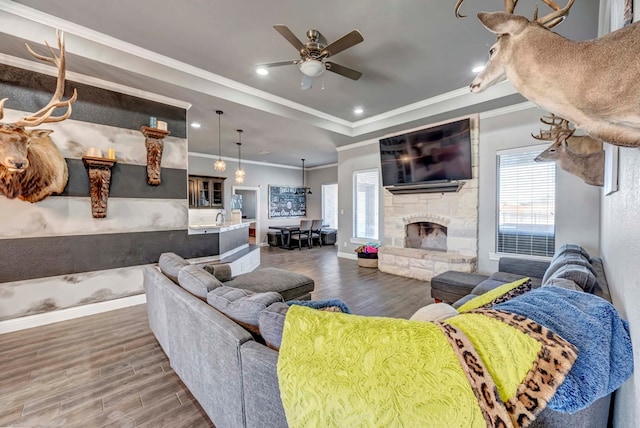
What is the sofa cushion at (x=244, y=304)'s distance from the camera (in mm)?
1382

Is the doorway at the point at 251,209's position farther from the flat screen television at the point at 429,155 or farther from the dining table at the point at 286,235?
the flat screen television at the point at 429,155

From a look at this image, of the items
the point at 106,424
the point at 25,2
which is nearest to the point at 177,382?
the point at 106,424

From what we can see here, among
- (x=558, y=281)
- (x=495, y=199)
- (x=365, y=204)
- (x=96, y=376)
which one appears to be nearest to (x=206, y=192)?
(x=365, y=204)

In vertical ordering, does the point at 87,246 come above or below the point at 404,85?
below

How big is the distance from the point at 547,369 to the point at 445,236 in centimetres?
518

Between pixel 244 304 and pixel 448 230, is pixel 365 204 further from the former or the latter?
pixel 244 304

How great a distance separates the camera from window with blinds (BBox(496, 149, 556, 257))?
13.6ft

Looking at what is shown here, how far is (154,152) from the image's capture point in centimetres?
370

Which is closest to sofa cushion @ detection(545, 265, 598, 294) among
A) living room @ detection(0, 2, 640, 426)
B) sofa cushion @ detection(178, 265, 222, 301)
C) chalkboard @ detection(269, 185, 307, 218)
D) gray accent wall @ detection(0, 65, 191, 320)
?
living room @ detection(0, 2, 640, 426)

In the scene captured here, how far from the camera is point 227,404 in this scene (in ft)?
4.51

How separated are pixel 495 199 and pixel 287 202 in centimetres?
738

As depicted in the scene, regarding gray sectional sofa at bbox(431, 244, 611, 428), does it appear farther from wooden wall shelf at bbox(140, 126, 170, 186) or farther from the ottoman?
wooden wall shelf at bbox(140, 126, 170, 186)

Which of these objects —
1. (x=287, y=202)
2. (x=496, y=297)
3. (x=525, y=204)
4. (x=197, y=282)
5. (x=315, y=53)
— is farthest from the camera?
(x=287, y=202)

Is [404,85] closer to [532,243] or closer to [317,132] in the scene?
[317,132]
